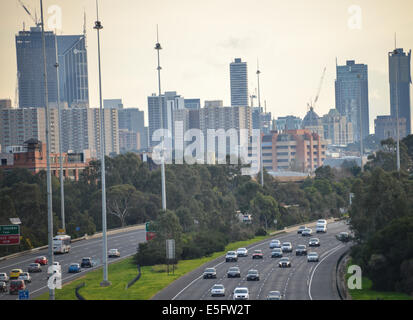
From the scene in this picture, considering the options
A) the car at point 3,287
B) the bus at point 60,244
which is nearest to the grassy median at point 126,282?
the car at point 3,287

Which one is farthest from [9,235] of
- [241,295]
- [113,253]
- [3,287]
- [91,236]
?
[91,236]

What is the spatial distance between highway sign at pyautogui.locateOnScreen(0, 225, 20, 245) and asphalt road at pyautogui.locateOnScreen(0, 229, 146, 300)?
4.08m

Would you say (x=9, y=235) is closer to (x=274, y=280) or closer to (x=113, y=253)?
(x=274, y=280)

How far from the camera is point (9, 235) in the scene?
60.7 meters

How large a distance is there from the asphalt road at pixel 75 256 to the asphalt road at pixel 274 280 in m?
11.5

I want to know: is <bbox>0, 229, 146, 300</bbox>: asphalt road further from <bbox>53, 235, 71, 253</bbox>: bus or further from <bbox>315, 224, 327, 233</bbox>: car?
<bbox>315, 224, 327, 233</bbox>: car

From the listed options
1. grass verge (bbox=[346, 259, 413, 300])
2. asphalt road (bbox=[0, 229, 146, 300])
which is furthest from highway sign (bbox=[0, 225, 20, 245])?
grass verge (bbox=[346, 259, 413, 300])

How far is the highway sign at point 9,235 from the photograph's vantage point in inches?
2339

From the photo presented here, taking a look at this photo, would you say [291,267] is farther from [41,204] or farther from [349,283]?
[41,204]

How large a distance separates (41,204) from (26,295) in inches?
2683

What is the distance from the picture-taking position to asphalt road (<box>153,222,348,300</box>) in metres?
49.1

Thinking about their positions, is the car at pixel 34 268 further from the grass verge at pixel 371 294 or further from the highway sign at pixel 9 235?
the grass verge at pixel 371 294
